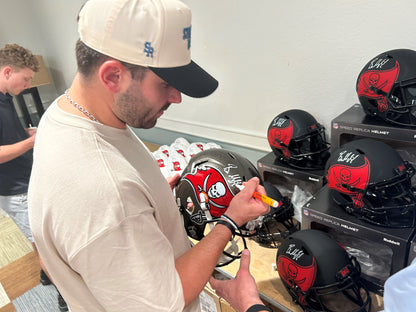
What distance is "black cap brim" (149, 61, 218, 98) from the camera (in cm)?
62

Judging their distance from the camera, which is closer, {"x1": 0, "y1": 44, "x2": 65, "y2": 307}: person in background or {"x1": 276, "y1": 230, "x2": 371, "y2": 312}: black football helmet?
{"x1": 276, "y1": 230, "x2": 371, "y2": 312}: black football helmet

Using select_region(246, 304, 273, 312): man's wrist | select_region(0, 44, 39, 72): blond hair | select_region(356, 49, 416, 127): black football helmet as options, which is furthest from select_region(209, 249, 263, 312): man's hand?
select_region(0, 44, 39, 72): blond hair

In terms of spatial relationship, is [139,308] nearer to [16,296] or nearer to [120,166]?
[120,166]

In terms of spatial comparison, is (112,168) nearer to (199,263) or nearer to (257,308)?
(199,263)

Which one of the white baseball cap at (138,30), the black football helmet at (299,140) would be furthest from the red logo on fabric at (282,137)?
the white baseball cap at (138,30)

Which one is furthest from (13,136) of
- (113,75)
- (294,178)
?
(294,178)

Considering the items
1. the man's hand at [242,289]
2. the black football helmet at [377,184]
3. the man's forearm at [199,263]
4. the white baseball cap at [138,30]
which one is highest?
the white baseball cap at [138,30]

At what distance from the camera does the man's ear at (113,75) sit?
0.59 metres

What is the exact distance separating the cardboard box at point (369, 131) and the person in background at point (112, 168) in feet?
2.69

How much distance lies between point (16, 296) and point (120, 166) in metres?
2.24

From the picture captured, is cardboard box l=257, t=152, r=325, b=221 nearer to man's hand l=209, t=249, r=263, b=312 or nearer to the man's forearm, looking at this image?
man's hand l=209, t=249, r=263, b=312

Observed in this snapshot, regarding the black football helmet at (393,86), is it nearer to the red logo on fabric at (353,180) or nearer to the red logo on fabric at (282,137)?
the red logo on fabric at (353,180)

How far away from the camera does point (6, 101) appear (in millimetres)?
1785

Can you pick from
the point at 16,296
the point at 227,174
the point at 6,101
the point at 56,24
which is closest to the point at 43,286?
the point at 16,296
